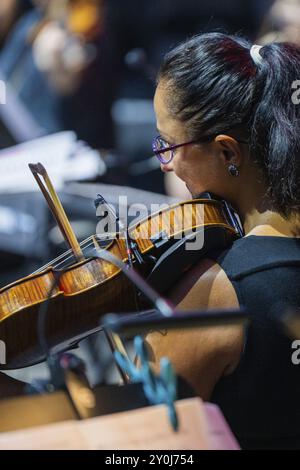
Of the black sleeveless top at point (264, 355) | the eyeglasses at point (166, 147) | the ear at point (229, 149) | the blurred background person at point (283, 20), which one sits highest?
the blurred background person at point (283, 20)

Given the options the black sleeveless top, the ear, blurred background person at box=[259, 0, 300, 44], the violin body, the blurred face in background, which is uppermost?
the blurred face in background

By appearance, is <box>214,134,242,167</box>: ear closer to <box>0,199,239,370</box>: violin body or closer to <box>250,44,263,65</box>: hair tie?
<box>0,199,239,370</box>: violin body

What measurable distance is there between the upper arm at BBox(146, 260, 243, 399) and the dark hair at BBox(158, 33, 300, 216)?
260mm

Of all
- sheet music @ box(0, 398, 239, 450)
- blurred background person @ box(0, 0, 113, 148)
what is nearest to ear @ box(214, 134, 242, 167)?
sheet music @ box(0, 398, 239, 450)

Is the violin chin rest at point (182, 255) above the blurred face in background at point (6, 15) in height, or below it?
below

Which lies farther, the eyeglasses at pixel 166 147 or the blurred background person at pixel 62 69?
the blurred background person at pixel 62 69

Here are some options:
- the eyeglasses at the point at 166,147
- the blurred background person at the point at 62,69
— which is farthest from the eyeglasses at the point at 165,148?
the blurred background person at the point at 62,69

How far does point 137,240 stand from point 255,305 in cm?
30

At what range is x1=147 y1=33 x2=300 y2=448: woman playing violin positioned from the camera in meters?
1.80

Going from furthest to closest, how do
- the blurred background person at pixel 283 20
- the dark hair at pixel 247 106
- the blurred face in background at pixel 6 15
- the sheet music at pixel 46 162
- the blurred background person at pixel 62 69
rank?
1. the blurred face in background at pixel 6 15
2. the blurred background person at pixel 62 69
3. the blurred background person at pixel 283 20
4. the sheet music at pixel 46 162
5. the dark hair at pixel 247 106

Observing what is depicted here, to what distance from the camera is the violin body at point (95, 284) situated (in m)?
1.85

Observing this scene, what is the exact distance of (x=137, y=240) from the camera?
1924 millimetres

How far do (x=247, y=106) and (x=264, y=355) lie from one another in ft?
1.77

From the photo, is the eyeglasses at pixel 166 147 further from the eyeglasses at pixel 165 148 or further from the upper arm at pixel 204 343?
the upper arm at pixel 204 343
